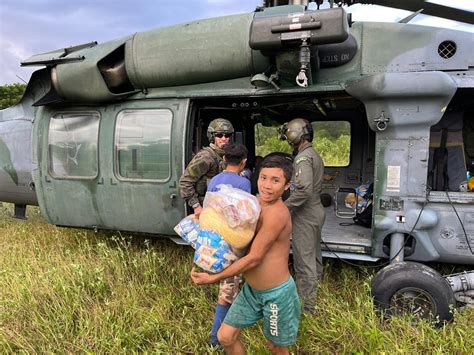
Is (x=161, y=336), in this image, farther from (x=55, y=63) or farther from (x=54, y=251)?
(x=55, y=63)

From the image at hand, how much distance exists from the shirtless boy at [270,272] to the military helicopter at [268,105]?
130 cm

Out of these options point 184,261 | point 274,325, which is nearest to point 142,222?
point 184,261

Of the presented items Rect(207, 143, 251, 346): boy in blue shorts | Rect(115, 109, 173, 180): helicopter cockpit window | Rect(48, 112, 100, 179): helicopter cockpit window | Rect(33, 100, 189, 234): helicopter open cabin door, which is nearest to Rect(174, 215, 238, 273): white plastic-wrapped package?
Rect(207, 143, 251, 346): boy in blue shorts

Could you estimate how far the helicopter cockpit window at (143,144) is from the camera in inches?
157

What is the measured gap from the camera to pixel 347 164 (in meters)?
6.02

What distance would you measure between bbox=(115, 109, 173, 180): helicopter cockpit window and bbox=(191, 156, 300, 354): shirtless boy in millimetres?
2073

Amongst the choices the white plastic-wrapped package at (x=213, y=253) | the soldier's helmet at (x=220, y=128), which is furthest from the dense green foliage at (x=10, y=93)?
the white plastic-wrapped package at (x=213, y=253)

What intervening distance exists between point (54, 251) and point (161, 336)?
2.54 metres

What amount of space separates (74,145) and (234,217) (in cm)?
316

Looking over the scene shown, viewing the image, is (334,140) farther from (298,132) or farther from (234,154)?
(234,154)

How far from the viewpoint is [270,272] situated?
6.91 feet

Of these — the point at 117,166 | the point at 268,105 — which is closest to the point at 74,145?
the point at 117,166

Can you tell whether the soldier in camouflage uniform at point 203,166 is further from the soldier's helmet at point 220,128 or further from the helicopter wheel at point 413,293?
the helicopter wheel at point 413,293

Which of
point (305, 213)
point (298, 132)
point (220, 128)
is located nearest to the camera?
point (305, 213)
